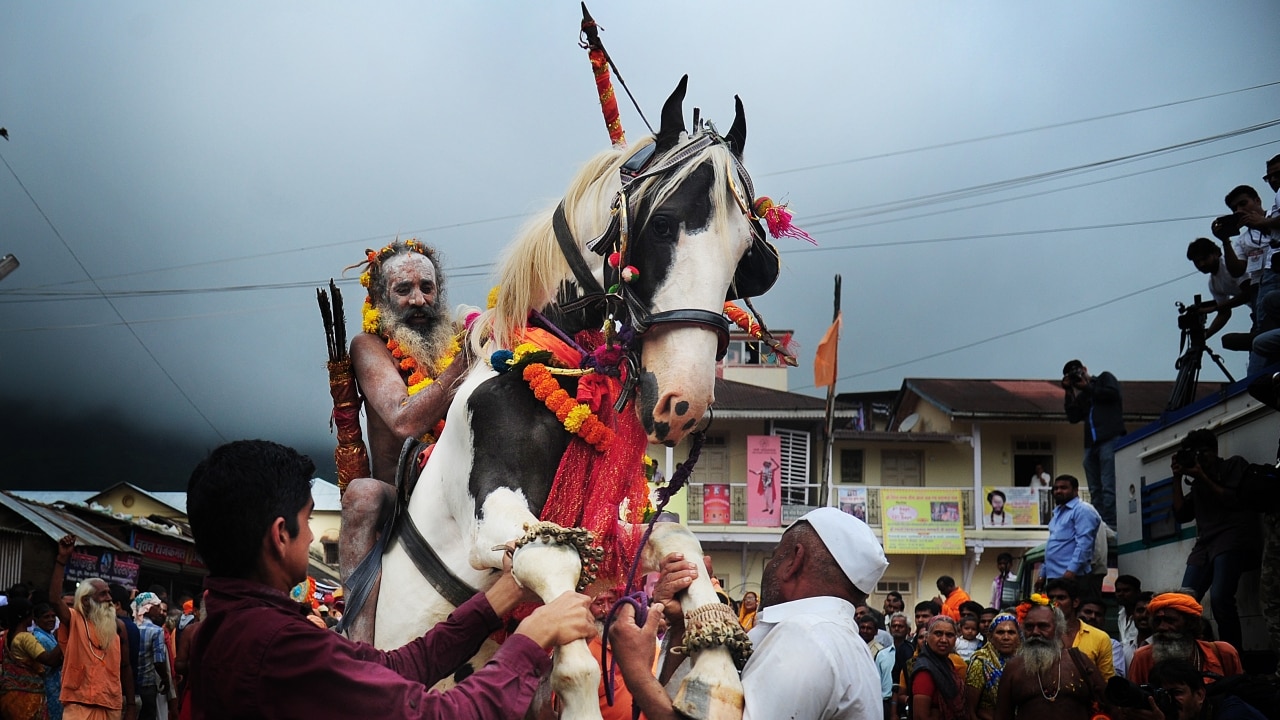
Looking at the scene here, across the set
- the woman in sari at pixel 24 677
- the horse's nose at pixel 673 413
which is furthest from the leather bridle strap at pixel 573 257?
the woman in sari at pixel 24 677

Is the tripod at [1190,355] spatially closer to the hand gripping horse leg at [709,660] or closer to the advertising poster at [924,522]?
the hand gripping horse leg at [709,660]

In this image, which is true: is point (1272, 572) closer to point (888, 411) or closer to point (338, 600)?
point (338, 600)

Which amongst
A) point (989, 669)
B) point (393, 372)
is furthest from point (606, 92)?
point (989, 669)

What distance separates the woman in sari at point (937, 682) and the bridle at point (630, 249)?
6.44 metres

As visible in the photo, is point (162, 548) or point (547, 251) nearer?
point (547, 251)

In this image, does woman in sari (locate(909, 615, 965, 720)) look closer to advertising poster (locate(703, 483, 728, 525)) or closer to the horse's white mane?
the horse's white mane

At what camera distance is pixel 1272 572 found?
7469mm

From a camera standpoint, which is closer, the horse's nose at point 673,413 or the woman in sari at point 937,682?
the horse's nose at point 673,413

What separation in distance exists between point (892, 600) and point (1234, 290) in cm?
554

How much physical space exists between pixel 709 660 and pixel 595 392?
0.83m

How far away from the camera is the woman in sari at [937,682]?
9.03m

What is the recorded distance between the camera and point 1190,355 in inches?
437

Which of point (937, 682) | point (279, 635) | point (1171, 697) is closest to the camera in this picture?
point (279, 635)

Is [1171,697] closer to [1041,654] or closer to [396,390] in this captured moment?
[1041,654]
